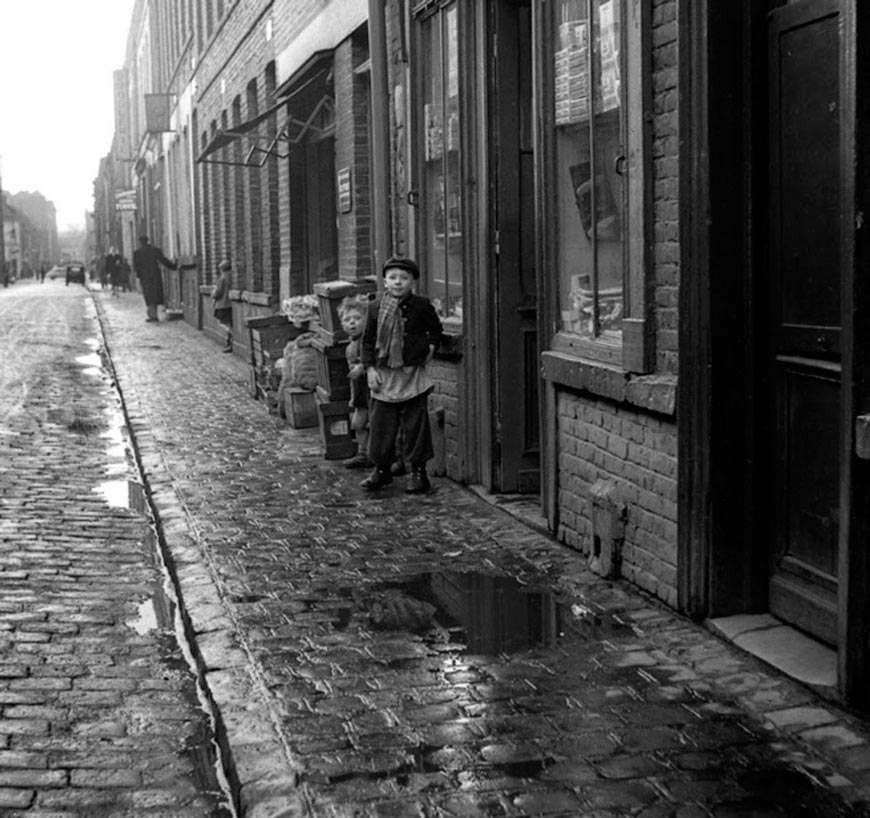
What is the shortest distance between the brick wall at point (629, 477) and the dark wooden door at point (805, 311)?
0.58 m

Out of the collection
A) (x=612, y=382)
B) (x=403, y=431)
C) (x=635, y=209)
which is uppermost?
(x=635, y=209)

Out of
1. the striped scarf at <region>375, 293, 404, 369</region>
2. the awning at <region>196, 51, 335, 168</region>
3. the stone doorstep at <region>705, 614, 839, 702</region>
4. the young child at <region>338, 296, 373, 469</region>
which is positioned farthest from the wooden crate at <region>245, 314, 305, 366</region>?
the stone doorstep at <region>705, 614, 839, 702</region>

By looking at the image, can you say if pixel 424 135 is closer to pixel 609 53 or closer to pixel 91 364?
pixel 609 53

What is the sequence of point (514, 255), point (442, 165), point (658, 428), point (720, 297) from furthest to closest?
point (442, 165) < point (514, 255) < point (658, 428) < point (720, 297)

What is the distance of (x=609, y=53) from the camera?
6867 mm

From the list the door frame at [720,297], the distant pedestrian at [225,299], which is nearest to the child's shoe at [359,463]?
the door frame at [720,297]

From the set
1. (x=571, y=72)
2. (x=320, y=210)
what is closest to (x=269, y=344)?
(x=320, y=210)

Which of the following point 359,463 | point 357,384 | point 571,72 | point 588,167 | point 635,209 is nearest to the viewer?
point 635,209

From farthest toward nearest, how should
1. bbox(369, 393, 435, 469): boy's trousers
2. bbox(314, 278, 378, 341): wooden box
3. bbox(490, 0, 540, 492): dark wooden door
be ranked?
bbox(314, 278, 378, 341): wooden box
bbox(369, 393, 435, 469): boy's trousers
bbox(490, 0, 540, 492): dark wooden door

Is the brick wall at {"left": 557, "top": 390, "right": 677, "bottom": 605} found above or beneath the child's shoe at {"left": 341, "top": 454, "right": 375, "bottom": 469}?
above

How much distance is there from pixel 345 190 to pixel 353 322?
4.41 m

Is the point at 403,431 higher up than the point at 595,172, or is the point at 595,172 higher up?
the point at 595,172

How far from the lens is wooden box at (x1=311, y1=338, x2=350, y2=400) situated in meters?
11.4

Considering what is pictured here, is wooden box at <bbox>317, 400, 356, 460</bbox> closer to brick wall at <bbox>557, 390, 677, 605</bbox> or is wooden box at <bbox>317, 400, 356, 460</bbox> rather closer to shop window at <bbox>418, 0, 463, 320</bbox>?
shop window at <bbox>418, 0, 463, 320</bbox>
